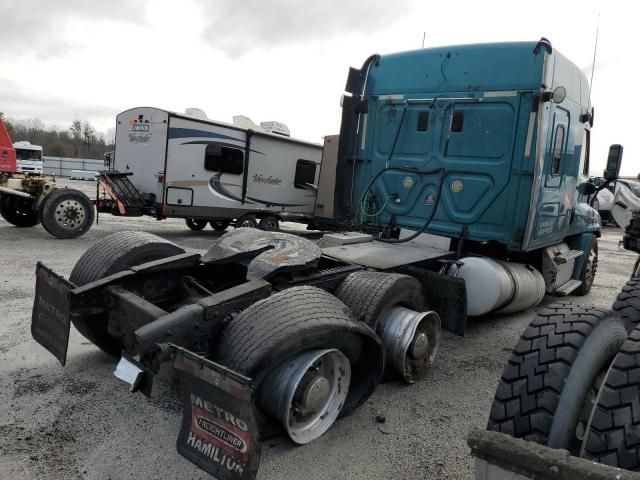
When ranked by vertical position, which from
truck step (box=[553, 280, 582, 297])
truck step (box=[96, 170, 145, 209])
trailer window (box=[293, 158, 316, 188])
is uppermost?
trailer window (box=[293, 158, 316, 188])

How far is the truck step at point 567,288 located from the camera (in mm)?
5933

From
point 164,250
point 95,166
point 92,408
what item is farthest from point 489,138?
point 95,166

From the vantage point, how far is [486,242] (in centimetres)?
518

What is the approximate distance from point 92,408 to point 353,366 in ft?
5.66

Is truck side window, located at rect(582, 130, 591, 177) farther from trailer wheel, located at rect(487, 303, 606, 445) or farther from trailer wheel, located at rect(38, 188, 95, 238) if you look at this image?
trailer wheel, located at rect(38, 188, 95, 238)

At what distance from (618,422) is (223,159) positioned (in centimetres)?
1119

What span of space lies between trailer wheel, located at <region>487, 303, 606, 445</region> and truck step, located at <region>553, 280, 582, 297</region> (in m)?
4.15

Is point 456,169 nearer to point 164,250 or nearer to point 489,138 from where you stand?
point 489,138

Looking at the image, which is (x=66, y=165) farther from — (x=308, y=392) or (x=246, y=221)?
(x=308, y=392)

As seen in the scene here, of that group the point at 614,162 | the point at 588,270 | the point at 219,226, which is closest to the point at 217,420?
the point at 614,162

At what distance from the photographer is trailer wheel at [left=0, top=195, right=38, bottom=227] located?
11.0 metres

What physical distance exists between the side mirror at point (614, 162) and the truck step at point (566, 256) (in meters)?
1.07

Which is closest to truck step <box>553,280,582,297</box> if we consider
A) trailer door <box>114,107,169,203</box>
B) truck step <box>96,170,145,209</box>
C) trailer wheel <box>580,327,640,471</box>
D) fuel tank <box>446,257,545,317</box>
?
fuel tank <box>446,257,545,317</box>

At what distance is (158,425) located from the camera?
2.93m
